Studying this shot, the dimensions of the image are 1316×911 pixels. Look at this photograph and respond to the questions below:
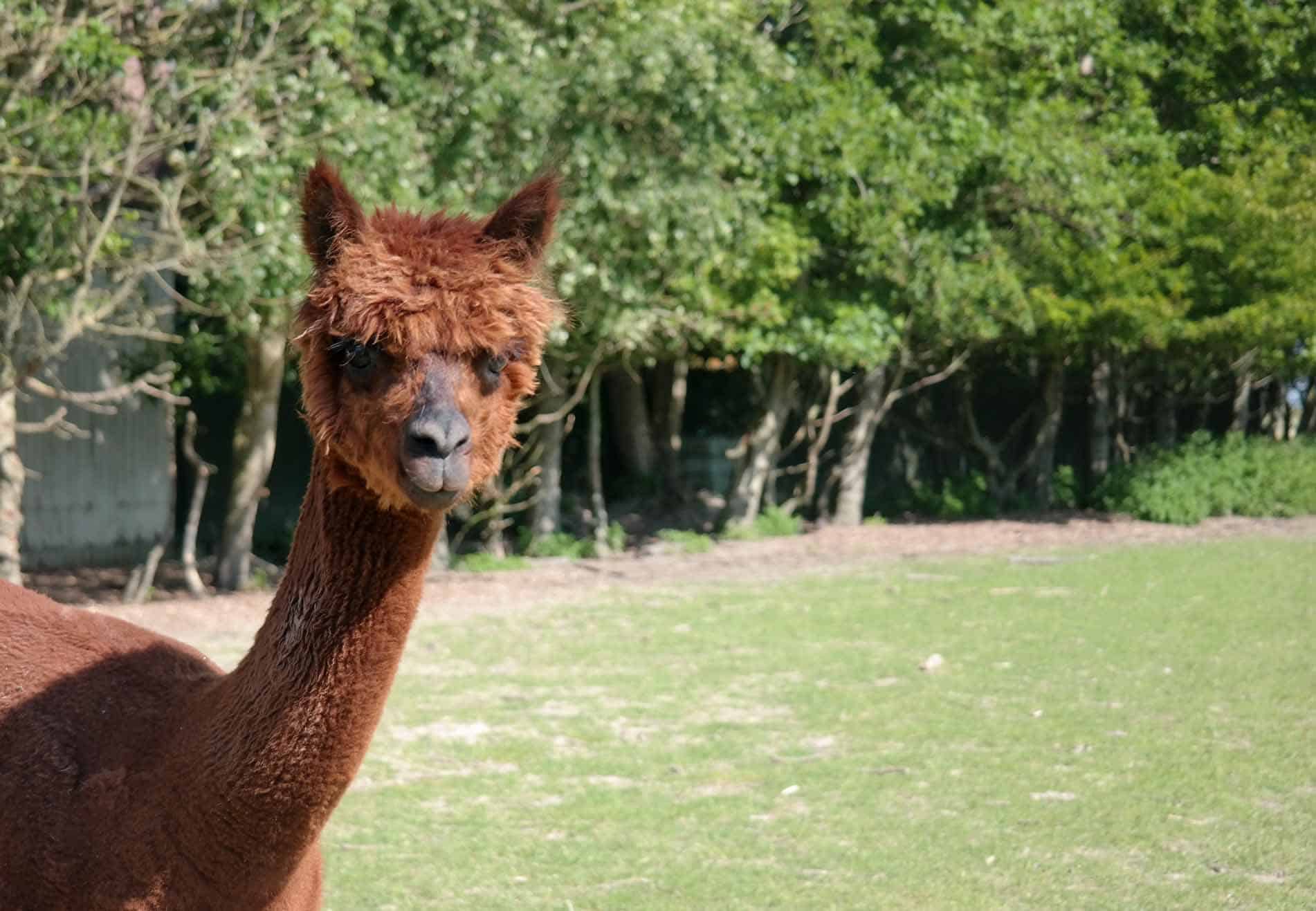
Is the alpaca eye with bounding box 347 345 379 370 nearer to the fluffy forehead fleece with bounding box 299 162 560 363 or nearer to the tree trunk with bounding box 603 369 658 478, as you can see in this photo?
the fluffy forehead fleece with bounding box 299 162 560 363

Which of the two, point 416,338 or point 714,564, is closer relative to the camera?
point 416,338

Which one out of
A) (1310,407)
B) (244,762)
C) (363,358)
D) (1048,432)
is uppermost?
(1310,407)

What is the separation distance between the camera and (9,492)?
36.6 ft

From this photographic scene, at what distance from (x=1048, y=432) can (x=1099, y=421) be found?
0.97 metres

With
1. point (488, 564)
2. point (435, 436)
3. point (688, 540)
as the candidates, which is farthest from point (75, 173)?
point (688, 540)

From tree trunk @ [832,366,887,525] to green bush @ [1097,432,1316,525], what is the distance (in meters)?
3.48

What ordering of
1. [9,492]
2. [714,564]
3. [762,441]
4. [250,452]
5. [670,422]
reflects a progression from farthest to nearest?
[670,422], [762,441], [714,564], [250,452], [9,492]

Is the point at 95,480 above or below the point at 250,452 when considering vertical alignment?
below

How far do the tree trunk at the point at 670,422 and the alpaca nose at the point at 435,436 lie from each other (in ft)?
57.3

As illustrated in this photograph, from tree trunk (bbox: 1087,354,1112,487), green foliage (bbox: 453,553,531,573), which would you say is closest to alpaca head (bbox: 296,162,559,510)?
green foliage (bbox: 453,553,531,573)

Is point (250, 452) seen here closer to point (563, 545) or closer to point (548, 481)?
point (548, 481)

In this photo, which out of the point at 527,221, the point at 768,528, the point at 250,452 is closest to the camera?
the point at 527,221

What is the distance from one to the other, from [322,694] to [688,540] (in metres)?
14.6

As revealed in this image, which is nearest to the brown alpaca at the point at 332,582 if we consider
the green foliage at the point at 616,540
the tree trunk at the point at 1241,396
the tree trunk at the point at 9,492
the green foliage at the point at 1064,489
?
the tree trunk at the point at 9,492
